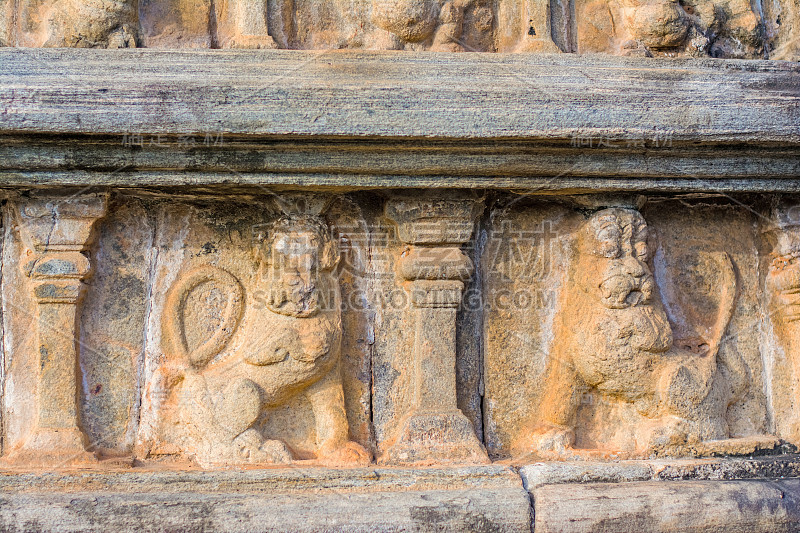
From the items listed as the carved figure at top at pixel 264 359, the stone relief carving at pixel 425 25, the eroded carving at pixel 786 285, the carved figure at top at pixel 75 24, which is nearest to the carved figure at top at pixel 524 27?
the stone relief carving at pixel 425 25

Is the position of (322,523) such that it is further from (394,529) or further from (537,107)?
(537,107)

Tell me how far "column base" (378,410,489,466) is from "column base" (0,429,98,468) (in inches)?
41.8

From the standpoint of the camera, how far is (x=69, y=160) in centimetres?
250

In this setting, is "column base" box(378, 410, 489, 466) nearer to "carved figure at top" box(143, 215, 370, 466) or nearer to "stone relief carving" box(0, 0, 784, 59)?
"carved figure at top" box(143, 215, 370, 466)

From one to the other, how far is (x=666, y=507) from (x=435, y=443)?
83 cm

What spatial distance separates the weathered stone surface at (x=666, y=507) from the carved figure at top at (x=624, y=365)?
0.70ft

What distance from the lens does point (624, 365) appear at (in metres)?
2.87

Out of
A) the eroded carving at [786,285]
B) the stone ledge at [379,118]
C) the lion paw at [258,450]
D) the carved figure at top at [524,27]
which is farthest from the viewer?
the eroded carving at [786,285]

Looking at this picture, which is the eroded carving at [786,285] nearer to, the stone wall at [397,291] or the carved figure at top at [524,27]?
the stone wall at [397,291]

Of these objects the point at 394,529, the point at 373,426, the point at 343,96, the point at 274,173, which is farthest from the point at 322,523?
the point at 343,96

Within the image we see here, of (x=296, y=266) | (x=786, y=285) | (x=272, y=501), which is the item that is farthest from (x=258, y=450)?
(x=786, y=285)

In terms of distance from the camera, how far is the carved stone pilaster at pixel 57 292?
106 inches

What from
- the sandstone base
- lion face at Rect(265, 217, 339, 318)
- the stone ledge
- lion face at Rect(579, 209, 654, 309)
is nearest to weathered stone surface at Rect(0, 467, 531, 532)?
the sandstone base

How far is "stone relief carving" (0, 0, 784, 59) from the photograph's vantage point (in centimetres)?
267
